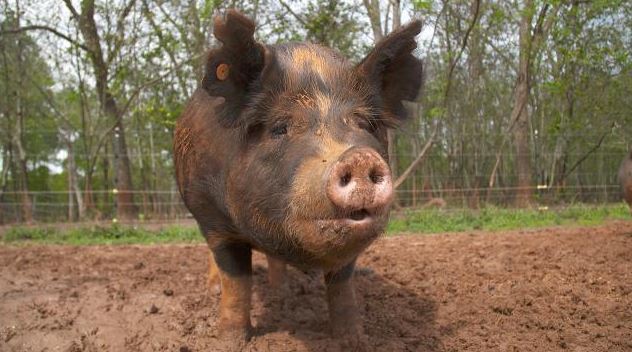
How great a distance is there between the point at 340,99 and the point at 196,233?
873 cm

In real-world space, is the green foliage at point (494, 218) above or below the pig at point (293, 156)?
below

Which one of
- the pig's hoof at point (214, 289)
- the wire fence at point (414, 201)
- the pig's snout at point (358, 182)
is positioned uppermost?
the pig's snout at point (358, 182)

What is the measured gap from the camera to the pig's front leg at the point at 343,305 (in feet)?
13.3

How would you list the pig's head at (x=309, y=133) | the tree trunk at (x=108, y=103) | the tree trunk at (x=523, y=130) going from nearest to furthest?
the pig's head at (x=309, y=133) < the tree trunk at (x=108, y=103) < the tree trunk at (x=523, y=130)

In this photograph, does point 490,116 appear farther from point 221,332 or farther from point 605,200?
point 221,332

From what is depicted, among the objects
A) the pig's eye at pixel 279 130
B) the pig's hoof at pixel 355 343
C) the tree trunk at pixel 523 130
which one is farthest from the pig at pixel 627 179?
the pig's eye at pixel 279 130

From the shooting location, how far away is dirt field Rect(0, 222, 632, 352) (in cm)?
400

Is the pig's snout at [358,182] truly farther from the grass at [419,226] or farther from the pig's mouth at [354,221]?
the grass at [419,226]

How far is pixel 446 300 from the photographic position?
4.87m

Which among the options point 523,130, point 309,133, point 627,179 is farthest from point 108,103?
point 309,133

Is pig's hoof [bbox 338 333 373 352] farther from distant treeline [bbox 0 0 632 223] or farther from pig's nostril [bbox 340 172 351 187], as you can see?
distant treeline [bbox 0 0 632 223]

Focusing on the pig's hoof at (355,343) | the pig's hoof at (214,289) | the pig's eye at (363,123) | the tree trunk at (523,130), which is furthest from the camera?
the tree trunk at (523,130)

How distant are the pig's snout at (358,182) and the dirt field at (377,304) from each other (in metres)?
1.74

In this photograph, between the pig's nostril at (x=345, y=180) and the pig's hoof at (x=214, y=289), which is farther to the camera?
the pig's hoof at (x=214, y=289)
